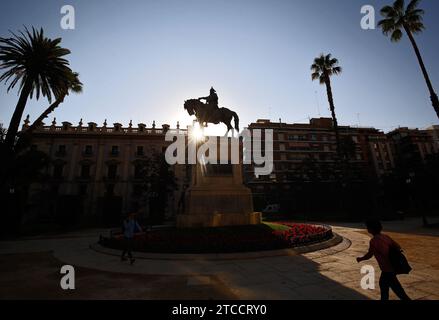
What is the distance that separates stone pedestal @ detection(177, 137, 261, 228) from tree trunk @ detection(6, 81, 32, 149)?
16.1 meters

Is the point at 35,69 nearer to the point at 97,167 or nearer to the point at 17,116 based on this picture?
the point at 17,116

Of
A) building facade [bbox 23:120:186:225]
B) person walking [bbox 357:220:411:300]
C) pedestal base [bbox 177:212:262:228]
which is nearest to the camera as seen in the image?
person walking [bbox 357:220:411:300]

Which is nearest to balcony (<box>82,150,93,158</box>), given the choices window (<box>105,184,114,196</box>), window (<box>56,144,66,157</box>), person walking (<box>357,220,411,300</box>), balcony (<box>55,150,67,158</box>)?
balcony (<box>55,150,67,158</box>)

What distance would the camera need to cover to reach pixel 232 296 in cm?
473

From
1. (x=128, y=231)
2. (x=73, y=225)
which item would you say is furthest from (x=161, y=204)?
(x=128, y=231)

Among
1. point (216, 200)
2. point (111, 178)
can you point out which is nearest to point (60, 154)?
point (111, 178)

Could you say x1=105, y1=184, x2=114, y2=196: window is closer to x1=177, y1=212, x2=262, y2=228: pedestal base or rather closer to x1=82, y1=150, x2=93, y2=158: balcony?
x1=82, y1=150, x2=93, y2=158: balcony

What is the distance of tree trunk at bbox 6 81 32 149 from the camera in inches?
703

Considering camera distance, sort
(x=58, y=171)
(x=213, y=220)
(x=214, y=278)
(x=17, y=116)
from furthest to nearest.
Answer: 1. (x=58, y=171)
2. (x=17, y=116)
3. (x=213, y=220)
4. (x=214, y=278)

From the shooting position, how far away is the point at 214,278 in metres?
5.96

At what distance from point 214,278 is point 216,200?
6.62 metres

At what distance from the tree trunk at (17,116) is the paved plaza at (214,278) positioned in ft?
45.5

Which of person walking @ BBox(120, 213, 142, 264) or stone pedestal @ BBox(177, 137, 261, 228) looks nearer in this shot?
person walking @ BBox(120, 213, 142, 264)
